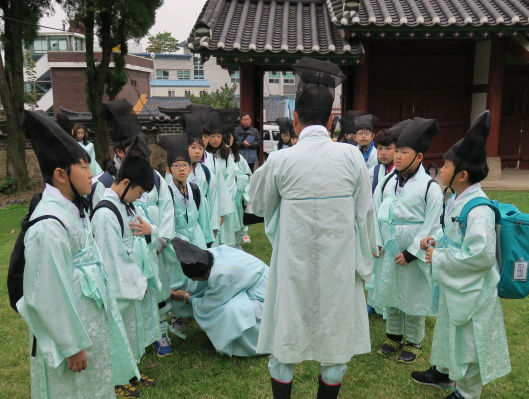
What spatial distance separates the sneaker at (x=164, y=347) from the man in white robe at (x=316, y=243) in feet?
5.10

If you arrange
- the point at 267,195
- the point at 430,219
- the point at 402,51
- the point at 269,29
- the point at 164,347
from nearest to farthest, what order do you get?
the point at 267,195 < the point at 430,219 < the point at 164,347 < the point at 269,29 < the point at 402,51

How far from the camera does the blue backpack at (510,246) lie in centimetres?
292

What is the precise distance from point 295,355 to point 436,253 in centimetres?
118

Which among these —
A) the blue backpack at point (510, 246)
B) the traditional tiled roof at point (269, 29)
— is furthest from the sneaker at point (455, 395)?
the traditional tiled roof at point (269, 29)

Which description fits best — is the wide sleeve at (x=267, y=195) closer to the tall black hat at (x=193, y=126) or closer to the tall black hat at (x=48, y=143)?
the tall black hat at (x=48, y=143)

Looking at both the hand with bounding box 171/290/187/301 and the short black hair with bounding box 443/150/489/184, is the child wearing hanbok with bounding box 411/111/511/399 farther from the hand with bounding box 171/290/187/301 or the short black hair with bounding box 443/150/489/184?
the hand with bounding box 171/290/187/301

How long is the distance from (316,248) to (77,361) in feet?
4.52

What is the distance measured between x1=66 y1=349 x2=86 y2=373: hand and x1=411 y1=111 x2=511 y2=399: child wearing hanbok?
2.20 metres

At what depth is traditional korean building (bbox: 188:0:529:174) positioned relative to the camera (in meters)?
9.02

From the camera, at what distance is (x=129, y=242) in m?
3.35

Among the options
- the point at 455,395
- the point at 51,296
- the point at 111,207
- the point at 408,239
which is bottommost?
the point at 455,395

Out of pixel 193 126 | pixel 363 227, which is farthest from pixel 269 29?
pixel 363 227

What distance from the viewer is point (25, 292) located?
7.33ft

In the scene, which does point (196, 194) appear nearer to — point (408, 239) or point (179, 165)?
point (179, 165)
